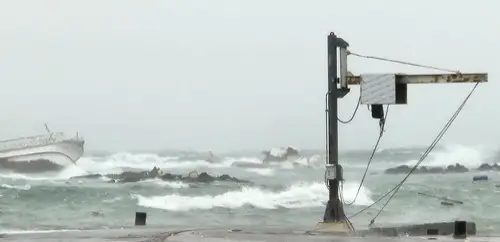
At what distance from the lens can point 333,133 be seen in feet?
57.6

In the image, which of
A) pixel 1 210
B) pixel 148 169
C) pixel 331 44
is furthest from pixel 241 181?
pixel 331 44

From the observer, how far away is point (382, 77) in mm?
17594

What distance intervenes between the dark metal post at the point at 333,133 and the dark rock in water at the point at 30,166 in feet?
157

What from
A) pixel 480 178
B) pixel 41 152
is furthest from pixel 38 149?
pixel 480 178

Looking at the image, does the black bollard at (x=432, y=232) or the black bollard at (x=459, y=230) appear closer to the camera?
the black bollard at (x=459, y=230)

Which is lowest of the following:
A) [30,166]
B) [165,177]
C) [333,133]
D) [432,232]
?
[432,232]

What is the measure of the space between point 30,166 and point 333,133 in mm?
48170

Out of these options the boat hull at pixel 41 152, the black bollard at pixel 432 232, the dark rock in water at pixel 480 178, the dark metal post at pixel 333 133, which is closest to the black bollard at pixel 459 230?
the black bollard at pixel 432 232

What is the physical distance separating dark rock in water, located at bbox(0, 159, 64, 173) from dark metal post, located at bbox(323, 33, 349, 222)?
47.7m

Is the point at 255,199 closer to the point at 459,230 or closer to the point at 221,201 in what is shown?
the point at 221,201

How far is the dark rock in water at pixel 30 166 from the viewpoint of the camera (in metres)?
62.3

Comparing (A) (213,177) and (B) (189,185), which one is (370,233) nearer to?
(B) (189,185)

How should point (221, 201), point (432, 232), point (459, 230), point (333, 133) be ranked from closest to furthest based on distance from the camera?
A: point (459, 230) < point (333, 133) < point (432, 232) < point (221, 201)

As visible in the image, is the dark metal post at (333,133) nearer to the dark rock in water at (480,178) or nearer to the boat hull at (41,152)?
the boat hull at (41,152)
